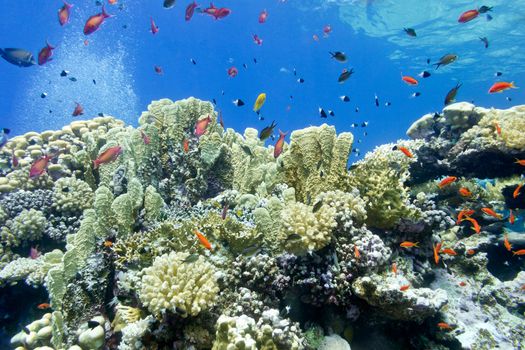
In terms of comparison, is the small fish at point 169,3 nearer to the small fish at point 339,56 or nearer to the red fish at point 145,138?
the red fish at point 145,138

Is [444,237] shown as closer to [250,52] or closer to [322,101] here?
[250,52]

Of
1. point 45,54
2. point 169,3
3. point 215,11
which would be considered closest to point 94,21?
point 45,54

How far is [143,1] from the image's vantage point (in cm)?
5788

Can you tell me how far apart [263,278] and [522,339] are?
14.9 ft

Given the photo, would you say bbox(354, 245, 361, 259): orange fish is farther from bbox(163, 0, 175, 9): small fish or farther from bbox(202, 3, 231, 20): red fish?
bbox(163, 0, 175, 9): small fish

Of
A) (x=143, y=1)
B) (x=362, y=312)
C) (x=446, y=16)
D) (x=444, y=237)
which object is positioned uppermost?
(x=143, y=1)

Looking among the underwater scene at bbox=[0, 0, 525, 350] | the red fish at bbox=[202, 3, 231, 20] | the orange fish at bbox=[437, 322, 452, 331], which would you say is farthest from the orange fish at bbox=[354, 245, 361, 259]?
the red fish at bbox=[202, 3, 231, 20]

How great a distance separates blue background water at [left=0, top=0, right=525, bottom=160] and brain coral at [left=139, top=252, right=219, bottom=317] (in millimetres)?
16297

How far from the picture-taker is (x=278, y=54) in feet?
232

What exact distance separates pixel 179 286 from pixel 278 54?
72850mm

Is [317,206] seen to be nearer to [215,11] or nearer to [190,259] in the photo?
[190,259]

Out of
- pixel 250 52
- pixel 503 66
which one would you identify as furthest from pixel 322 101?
pixel 503 66

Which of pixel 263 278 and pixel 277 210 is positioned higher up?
pixel 277 210

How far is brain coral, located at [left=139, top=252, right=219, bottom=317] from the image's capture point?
328 cm
